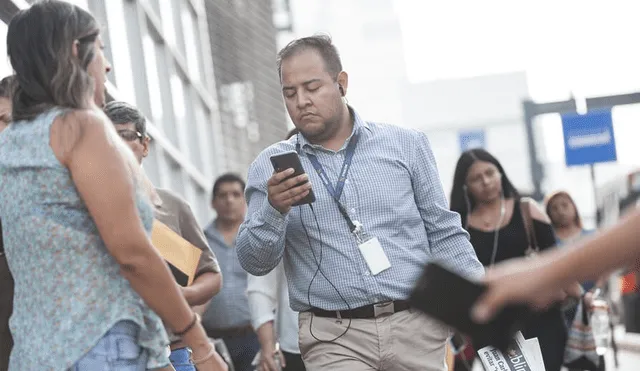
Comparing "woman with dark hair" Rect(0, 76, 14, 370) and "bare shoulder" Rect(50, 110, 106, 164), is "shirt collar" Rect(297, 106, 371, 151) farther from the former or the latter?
"bare shoulder" Rect(50, 110, 106, 164)

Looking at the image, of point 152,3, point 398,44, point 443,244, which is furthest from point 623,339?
point 398,44

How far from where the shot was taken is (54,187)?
2998 mm

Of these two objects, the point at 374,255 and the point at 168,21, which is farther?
the point at 168,21

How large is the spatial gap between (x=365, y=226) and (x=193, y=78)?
13.2m

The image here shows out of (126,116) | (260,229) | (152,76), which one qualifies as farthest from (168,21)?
(260,229)

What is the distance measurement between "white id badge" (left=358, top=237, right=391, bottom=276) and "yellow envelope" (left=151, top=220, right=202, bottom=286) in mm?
740

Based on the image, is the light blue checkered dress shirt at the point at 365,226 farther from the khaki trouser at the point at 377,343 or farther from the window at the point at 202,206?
the window at the point at 202,206

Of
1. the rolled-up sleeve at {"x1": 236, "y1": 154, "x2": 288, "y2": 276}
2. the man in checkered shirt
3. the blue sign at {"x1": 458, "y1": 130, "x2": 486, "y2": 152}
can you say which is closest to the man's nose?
the man in checkered shirt

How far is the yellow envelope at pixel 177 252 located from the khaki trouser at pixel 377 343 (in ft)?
1.88

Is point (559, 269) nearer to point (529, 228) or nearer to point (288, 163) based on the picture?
point (288, 163)

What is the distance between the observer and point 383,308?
461cm

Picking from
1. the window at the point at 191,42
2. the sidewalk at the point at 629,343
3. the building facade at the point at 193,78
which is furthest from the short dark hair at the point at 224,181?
the sidewalk at the point at 629,343

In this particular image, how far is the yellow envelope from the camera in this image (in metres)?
4.72

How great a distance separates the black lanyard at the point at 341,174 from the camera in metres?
4.67
